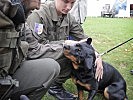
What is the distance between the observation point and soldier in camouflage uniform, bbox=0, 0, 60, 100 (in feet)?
Result: 6.66

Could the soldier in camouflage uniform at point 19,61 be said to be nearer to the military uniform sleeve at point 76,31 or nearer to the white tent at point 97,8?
the military uniform sleeve at point 76,31

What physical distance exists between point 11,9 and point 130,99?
2.67m

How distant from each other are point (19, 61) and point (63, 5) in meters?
1.35

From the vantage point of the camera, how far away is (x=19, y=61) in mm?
2469

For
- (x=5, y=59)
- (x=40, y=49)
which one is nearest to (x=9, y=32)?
(x=5, y=59)

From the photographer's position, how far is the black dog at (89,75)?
341cm

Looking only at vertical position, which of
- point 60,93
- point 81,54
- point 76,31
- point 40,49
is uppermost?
point 76,31

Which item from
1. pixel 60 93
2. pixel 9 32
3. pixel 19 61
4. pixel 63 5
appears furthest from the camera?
pixel 60 93

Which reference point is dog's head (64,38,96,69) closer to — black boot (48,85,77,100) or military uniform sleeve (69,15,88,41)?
military uniform sleeve (69,15,88,41)

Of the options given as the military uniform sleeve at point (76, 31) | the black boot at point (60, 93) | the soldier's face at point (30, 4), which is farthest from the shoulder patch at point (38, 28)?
the soldier's face at point (30, 4)

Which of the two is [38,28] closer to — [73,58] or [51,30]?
[51,30]

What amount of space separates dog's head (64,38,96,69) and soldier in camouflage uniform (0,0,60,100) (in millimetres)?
642

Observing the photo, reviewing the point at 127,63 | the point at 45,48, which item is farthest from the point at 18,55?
the point at 127,63

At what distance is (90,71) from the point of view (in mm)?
3572
